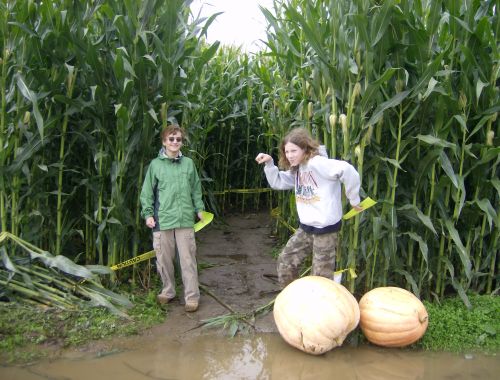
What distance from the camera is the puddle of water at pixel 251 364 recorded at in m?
3.05

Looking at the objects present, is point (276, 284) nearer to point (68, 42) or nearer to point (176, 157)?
point (176, 157)

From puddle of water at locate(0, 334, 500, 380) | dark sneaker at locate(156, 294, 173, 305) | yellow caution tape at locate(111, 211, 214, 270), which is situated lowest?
puddle of water at locate(0, 334, 500, 380)

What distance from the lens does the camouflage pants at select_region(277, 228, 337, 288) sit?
3.75 metres

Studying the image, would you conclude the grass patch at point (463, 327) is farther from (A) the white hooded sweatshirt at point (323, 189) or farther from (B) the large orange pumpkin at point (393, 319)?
(A) the white hooded sweatshirt at point (323, 189)

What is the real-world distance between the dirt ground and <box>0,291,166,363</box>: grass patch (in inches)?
10.6

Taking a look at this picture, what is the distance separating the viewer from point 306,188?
12.4ft

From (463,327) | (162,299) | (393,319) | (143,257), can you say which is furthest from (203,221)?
(463,327)

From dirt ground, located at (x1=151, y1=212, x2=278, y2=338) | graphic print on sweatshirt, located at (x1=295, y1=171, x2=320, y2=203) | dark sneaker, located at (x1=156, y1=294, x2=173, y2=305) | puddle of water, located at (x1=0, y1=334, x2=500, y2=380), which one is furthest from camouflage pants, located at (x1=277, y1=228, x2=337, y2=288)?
dark sneaker, located at (x1=156, y1=294, x2=173, y2=305)

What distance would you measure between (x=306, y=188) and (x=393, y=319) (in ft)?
3.90

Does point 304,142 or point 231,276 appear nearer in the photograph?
point 304,142

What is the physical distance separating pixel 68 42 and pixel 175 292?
7.94 ft

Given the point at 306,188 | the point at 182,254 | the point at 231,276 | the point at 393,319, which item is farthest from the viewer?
the point at 231,276

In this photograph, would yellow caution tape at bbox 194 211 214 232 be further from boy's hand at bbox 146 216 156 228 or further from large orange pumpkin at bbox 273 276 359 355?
large orange pumpkin at bbox 273 276 359 355

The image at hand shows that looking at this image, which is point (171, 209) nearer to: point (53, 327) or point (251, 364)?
point (53, 327)
